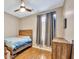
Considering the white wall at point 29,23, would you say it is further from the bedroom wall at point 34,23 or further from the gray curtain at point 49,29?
the gray curtain at point 49,29

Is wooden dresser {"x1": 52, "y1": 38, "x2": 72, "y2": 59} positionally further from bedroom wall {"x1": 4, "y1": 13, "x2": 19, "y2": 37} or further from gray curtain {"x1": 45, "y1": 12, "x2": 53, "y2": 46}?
bedroom wall {"x1": 4, "y1": 13, "x2": 19, "y2": 37}

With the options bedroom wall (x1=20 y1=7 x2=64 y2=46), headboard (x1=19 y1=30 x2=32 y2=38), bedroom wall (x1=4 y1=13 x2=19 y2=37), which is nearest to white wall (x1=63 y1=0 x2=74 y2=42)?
bedroom wall (x1=20 y1=7 x2=64 y2=46)

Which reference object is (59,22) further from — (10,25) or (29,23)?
(10,25)

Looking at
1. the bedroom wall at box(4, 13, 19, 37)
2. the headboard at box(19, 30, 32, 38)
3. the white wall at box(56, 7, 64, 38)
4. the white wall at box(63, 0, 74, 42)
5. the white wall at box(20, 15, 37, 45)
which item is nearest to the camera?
the white wall at box(63, 0, 74, 42)

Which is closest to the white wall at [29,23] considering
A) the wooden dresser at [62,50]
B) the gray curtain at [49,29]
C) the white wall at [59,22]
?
the gray curtain at [49,29]

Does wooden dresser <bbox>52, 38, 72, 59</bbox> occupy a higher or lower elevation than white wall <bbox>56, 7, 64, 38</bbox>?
lower

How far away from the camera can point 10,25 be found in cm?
625

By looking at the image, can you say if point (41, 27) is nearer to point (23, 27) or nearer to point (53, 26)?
point (53, 26)

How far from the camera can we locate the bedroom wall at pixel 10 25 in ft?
19.4

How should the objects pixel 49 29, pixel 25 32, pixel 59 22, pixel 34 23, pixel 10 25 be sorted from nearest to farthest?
pixel 59 22 < pixel 49 29 < pixel 34 23 < pixel 10 25 < pixel 25 32

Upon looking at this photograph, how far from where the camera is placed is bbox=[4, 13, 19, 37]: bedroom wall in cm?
593

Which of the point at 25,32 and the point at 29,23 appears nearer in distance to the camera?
the point at 29,23

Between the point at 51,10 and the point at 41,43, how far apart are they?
7.44 feet

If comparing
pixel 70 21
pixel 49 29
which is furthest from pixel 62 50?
pixel 49 29
